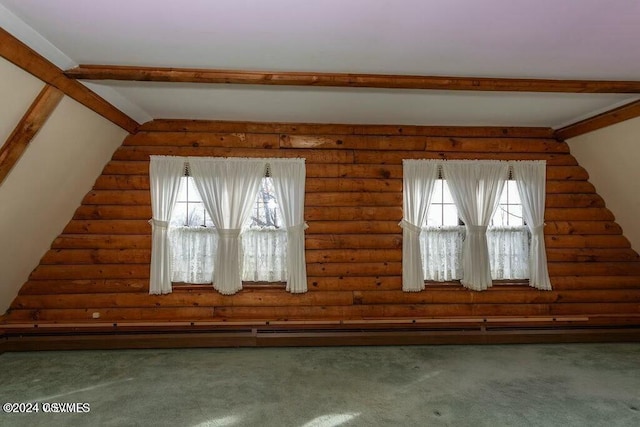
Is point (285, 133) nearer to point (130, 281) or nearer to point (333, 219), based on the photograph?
point (333, 219)

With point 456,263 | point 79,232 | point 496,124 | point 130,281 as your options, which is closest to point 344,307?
point 456,263

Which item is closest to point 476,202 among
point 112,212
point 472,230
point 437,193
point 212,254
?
point 472,230

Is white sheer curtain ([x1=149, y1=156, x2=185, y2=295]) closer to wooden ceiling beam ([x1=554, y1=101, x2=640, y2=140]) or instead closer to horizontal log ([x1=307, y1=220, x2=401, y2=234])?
horizontal log ([x1=307, y1=220, x2=401, y2=234])

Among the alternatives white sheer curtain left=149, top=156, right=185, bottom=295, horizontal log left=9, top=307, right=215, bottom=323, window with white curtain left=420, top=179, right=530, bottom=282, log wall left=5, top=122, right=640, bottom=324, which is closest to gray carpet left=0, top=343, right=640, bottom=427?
horizontal log left=9, top=307, right=215, bottom=323

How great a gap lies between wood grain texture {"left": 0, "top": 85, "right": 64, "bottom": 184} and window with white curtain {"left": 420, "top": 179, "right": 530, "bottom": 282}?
3.94 m

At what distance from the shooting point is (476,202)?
4508 mm

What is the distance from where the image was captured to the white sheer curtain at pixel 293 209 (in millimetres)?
4355

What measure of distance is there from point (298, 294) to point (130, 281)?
1993mm

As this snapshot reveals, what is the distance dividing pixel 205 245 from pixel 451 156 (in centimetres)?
323

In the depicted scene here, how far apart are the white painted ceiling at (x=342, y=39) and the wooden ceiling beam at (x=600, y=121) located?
94 mm

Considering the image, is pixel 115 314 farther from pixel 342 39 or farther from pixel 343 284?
pixel 342 39

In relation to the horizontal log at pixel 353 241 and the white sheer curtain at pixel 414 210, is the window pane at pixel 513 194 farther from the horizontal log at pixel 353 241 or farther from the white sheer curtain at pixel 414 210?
the horizontal log at pixel 353 241

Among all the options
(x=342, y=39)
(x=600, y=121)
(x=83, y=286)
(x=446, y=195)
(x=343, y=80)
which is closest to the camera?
(x=342, y=39)

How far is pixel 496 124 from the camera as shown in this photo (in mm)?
4535
